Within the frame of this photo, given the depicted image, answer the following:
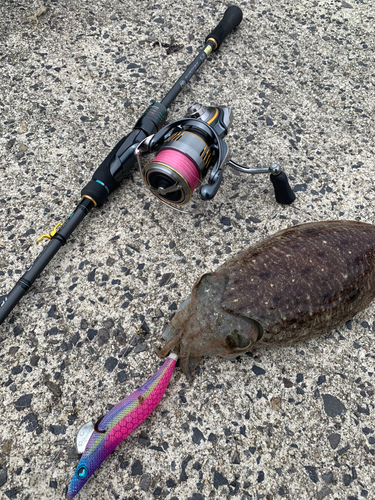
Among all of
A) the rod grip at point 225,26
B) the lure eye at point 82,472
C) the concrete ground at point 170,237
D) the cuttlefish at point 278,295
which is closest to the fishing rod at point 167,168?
the concrete ground at point 170,237

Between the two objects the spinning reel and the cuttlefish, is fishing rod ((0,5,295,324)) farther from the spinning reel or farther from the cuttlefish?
the cuttlefish

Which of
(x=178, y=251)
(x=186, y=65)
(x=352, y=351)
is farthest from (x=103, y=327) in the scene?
(x=186, y=65)

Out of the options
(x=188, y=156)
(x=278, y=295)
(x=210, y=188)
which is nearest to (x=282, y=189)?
(x=210, y=188)

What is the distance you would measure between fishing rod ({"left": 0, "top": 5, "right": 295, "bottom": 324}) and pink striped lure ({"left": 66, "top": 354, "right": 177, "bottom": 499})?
37.2 inches

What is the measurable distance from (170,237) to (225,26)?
226 centimetres

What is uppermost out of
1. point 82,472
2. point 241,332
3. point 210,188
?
point 210,188

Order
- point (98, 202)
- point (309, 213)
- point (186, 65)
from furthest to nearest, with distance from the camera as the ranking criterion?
point (186, 65) → point (309, 213) → point (98, 202)

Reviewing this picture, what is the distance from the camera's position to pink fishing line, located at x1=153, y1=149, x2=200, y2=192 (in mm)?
2396

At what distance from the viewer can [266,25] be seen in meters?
4.00

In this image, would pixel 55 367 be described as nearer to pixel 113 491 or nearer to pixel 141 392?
pixel 141 392

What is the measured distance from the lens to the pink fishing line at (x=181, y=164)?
240 cm

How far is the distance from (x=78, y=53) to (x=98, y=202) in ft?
6.32

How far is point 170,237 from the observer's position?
9.21ft

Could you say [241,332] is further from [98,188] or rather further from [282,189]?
[98,188]
